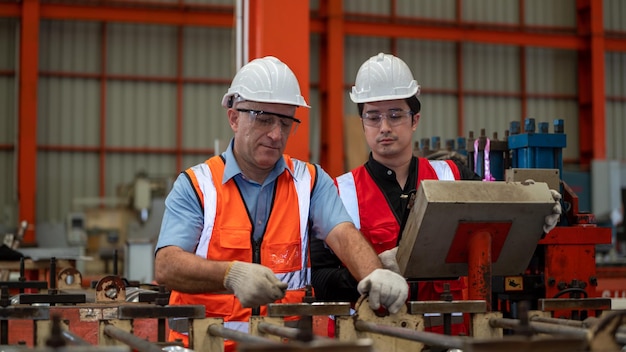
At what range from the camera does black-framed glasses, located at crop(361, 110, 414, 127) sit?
3.26 m

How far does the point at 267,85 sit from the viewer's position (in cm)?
286

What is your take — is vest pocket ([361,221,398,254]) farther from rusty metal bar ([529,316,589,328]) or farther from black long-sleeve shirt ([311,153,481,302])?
rusty metal bar ([529,316,589,328])

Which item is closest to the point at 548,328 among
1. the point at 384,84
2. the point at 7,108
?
the point at 384,84

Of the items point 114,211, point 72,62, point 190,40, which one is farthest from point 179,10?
point 114,211

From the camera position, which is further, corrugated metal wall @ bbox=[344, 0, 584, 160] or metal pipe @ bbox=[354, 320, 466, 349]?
corrugated metal wall @ bbox=[344, 0, 584, 160]

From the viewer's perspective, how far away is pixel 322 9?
514 inches

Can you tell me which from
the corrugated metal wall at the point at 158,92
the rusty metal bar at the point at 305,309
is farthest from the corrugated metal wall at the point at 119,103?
the rusty metal bar at the point at 305,309

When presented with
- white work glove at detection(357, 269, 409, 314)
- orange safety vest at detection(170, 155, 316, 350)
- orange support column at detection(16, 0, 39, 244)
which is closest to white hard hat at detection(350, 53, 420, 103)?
orange safety vest at detection(170, 155, 316, 350)

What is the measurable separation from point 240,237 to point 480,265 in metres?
0.76

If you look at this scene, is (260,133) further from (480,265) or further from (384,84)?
(480,265)

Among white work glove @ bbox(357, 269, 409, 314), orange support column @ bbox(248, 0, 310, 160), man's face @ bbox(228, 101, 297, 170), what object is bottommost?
white work glove @ bbox(357, 269, 409, 314)

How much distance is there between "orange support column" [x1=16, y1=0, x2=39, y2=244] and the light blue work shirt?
9.59 m

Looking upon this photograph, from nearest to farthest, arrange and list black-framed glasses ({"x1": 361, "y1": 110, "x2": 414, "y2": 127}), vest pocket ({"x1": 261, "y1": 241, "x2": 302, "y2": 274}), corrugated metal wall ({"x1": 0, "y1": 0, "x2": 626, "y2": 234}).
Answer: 1. vest pocket ({"x1": 261, "y1": 241, "x2": 302, "y2": 274})
2. black-framed glasses ({"x1": 361, "y1": 110, "x2": 414, "y2": 127})
3. corrugated metal wall ({"x1": 0, "y1": 0, "x2": 626, "y2": 234})

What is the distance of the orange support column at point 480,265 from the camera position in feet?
8.54
